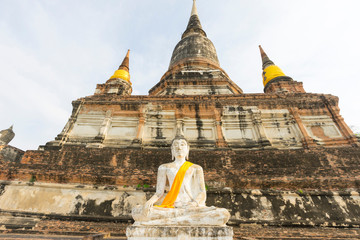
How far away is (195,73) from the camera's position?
15.7m

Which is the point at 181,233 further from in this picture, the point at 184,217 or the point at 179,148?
the point at 179,148

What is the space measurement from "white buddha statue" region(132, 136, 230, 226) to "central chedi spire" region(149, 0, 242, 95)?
34.3 ft

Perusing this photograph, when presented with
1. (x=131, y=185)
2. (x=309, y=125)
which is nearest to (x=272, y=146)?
(x=309, y=125)

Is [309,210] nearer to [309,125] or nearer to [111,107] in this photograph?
[309,125]

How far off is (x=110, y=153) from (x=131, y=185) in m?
1.89

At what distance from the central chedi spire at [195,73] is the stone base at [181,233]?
11.7 meters

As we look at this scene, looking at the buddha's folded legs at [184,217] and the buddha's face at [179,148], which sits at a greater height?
the buddha's face at [179,148]

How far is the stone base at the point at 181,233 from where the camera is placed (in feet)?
9.25

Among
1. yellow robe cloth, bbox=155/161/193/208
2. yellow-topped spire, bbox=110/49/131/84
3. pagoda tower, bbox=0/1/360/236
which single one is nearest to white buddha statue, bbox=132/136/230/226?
yellow robe cloth, bbox=155/161/193/208

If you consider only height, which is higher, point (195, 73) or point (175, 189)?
point (195, 73)

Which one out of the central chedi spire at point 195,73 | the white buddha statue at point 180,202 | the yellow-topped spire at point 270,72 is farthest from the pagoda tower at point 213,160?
the yellow-topped spire at point 270,72

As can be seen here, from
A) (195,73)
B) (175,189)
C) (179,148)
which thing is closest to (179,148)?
(179,148)

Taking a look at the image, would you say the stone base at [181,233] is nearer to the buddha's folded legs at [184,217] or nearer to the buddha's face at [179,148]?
the buddha's folded legs at [184,217]

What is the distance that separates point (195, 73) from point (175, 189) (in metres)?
13.2
